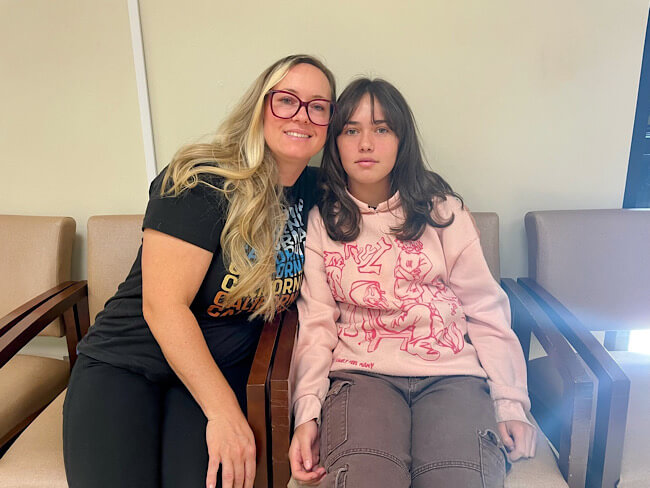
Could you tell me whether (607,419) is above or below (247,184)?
below

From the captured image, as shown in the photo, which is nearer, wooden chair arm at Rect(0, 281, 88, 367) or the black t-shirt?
the black t-shirt

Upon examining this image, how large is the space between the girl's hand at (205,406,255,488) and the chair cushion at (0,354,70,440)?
0.63 m

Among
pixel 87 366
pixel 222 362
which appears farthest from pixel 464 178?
pixel 87 366

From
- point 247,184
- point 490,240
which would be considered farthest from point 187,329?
point 490,240

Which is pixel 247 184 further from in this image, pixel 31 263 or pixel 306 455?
pixel 31 263

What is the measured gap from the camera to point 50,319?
1.42 metres

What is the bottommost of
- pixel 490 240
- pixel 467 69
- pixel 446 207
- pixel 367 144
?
pixel 490 240

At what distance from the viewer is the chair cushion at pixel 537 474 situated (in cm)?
100

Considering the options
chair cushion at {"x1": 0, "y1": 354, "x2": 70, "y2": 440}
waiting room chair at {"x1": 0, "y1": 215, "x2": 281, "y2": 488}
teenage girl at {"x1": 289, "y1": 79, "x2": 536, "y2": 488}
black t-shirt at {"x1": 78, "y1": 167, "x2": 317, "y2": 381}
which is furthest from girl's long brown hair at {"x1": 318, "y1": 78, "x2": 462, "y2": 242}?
chair cushion at {"x1": 0, "y1": 354, "x2": 70, "y2": 440}

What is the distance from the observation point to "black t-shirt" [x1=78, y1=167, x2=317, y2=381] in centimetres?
106

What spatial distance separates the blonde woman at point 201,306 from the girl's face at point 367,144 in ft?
0.27

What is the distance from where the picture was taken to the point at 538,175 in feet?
5.40

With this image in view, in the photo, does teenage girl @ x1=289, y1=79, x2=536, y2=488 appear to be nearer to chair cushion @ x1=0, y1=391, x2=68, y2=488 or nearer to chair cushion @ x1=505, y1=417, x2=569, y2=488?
chair cushion @ x1=505, y1=417, x2=569, y2=488

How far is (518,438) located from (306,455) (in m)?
0.50
